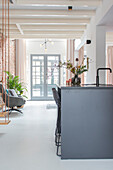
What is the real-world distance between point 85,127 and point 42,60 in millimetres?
8795

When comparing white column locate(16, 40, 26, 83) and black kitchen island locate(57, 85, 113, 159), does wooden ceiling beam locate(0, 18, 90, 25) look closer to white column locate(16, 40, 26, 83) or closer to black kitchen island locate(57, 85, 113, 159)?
white column locate(16, 40, 26, 83)

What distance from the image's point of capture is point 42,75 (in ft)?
37.5

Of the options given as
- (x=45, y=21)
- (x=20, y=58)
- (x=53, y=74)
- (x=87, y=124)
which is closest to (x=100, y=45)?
(x=45, y=21)

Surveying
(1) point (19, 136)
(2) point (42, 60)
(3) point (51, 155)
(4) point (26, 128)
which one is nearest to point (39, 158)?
(3) point (51, 155)

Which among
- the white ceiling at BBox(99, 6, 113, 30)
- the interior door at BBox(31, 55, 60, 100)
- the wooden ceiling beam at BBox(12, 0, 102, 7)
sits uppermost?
the wooden ceiling beam at BBox(12, 0, 102, 7)

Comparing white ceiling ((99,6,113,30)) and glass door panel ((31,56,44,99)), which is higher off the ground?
white ceiling ((99,6,113,30))

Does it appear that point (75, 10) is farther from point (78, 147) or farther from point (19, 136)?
→ point (78, 147)

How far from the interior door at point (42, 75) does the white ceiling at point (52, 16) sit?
2.58 metres

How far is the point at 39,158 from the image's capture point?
298cm

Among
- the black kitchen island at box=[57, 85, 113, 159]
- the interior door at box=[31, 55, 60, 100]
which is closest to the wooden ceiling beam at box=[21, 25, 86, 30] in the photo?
the interior door at box=[31, 55, 60, 100]

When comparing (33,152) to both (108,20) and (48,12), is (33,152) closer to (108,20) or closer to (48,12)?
(108,20)

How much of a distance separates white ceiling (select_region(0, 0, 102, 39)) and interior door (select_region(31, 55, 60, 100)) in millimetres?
2575

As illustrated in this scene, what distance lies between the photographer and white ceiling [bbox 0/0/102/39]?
4.98 m

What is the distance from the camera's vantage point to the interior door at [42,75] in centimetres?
1143
